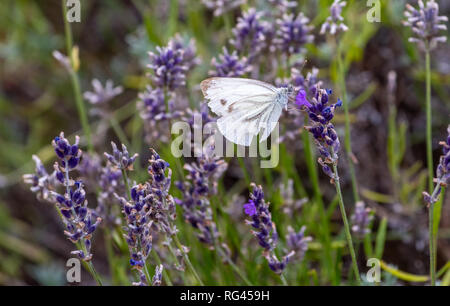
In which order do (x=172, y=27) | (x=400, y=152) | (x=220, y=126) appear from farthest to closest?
1. (x=172, y=27)
2. (x=400, y=152)
3. (x=220, y=126)

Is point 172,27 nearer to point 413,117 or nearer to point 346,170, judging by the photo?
point 346,170

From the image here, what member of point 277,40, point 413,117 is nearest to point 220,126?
point 277,40

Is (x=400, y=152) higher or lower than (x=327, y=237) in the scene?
higher

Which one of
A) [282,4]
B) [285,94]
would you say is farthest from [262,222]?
[282,4]

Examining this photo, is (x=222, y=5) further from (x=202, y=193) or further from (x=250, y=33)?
(x=202, y=193)

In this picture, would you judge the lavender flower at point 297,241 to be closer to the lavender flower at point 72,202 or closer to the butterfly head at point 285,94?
the butterfly head at point 285,94

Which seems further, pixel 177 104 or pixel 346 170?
pixel 346 170

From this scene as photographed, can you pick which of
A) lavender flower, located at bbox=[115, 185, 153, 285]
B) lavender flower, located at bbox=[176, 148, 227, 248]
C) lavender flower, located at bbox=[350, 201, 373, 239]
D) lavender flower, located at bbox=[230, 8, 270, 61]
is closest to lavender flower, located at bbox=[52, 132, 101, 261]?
lavender flower, located at bbox=[115, 185, 153, 285]
